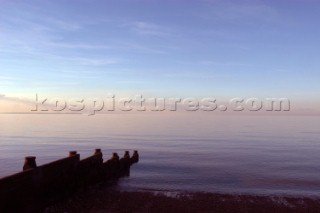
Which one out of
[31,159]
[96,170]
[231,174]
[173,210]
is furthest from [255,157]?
[31,159]

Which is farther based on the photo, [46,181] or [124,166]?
[124,166]

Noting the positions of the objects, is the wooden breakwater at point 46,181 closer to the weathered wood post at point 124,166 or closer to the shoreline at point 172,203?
the shoreline at point 172,203

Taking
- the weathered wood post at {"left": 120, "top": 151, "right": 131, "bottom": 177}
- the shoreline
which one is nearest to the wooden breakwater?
the shoreline

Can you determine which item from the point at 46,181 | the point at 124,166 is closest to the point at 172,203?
the point at 46,181

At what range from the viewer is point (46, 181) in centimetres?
1590

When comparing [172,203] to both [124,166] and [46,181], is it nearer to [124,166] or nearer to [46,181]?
[46,181]

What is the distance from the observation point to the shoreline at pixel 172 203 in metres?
16.5

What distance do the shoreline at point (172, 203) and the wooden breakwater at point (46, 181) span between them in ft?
1.69

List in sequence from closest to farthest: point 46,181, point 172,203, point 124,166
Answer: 1. point 46,181
2. point 172,203
3. point 124,166

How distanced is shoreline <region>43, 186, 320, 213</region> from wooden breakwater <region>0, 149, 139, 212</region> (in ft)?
1.69

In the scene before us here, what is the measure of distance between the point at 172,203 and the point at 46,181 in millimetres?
6007

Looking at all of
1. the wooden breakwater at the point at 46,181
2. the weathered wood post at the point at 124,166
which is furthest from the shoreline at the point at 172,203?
the weathered wood post at the point at 124,166

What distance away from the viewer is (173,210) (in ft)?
54.4

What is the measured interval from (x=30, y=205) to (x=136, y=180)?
13.1m
